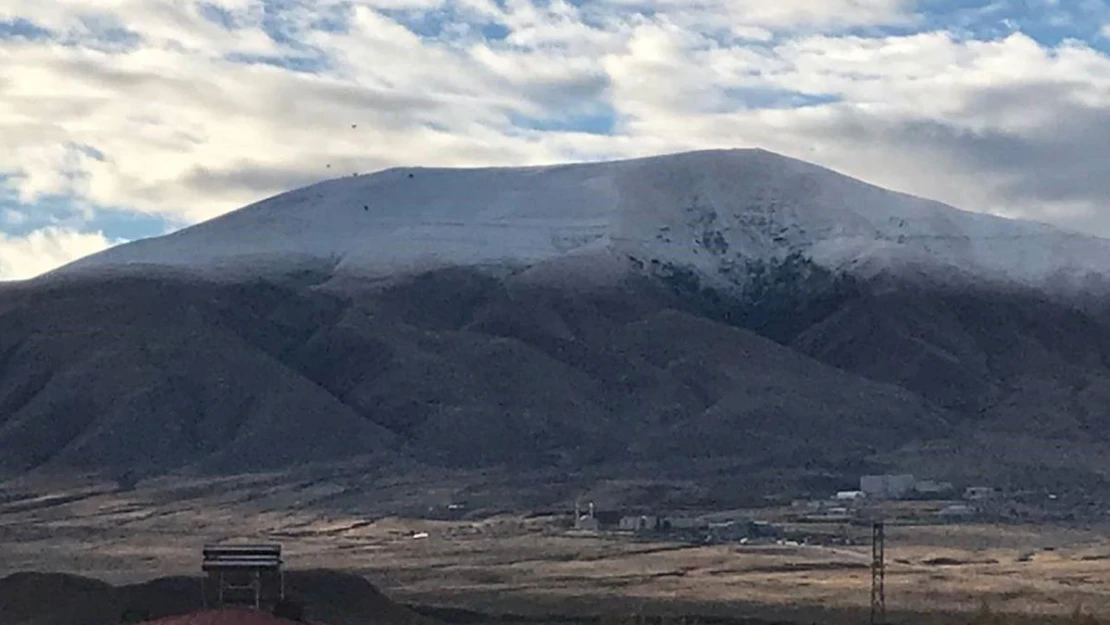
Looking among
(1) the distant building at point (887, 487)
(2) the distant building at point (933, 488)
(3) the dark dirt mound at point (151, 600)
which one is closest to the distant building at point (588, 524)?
(1) the distant building at point (887, 487)

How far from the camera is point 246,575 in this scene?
5516 cm

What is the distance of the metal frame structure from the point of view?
172 feet

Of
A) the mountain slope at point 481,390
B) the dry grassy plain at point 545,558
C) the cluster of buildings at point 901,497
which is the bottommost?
the dry grassy plain at point 545,558

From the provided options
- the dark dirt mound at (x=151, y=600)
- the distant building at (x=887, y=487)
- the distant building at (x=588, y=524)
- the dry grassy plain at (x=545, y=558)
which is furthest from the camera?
the distant building at (x=887, y=487)

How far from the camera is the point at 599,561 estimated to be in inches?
4048

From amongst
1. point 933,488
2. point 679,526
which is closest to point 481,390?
point 933,488

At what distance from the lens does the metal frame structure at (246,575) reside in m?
52.5

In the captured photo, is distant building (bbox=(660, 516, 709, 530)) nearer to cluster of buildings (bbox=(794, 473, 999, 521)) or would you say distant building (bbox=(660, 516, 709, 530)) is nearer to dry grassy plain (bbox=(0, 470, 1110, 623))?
dry grassy plain (bbox=(0, 470, 1110, 623))

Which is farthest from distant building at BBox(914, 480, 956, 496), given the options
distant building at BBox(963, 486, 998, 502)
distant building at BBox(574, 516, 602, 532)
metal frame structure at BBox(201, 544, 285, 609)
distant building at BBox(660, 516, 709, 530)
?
metal frame structure at BBox(201, 544, 285, 609)

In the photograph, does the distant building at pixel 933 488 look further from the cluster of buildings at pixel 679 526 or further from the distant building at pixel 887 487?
the cluster of buildings at pixel 679 526

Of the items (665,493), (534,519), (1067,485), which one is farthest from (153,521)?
(1067,485)

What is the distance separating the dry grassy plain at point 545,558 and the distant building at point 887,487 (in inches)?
754

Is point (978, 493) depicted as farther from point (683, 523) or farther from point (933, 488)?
point (683, 523)

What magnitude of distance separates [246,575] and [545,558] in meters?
50.8
